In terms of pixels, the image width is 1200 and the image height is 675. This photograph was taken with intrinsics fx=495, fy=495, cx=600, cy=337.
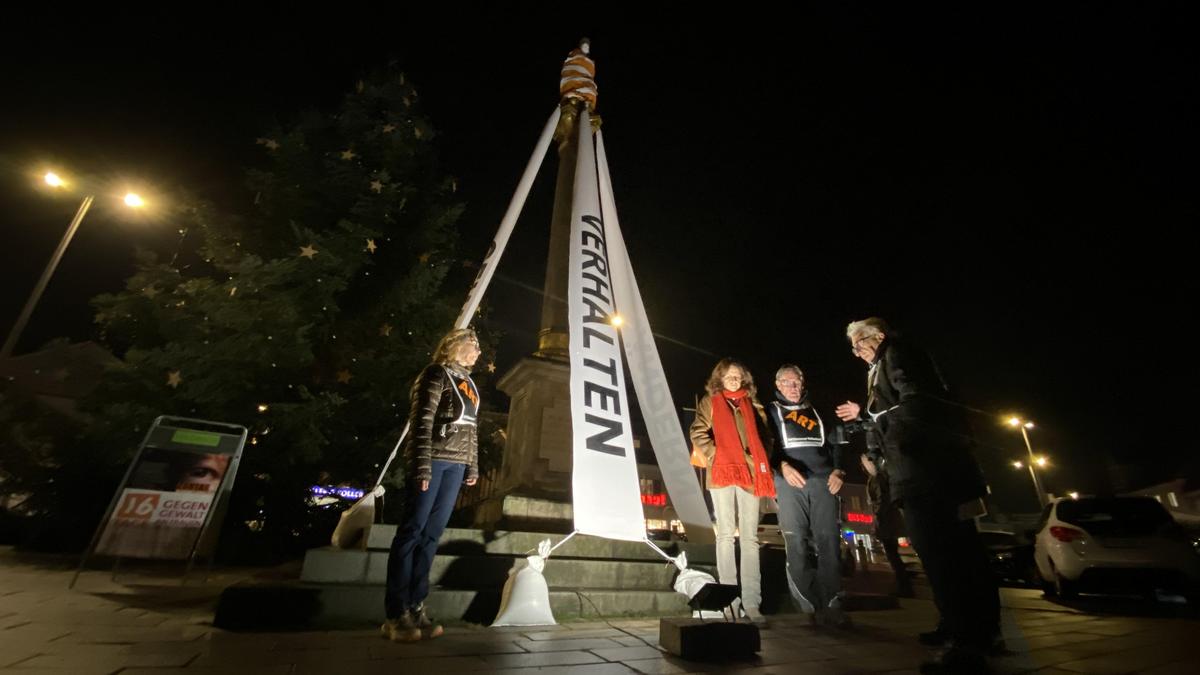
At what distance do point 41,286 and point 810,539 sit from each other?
12715 mm

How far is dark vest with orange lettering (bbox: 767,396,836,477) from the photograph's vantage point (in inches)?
164

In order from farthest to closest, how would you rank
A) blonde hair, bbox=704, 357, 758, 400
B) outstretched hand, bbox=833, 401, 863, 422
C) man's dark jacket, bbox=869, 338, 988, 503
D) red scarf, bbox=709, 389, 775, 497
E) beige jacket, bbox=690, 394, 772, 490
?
blonde hair, bbox=704, 357, 758, 400 < beige jacket, bbox=690, 394, 772, 490 < red scarf, bbox=709, 389, 775, 497 < outstretched hand, bbox=833, 401, 863, 422 < man's dark jacket, bbox=869, 338, 988, 503

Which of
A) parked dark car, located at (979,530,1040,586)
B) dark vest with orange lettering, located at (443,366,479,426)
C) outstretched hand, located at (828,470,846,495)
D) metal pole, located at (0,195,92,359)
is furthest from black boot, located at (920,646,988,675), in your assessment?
metal pole, located at (0,195,92,359)

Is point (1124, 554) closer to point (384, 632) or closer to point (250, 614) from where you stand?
point (384, 632)

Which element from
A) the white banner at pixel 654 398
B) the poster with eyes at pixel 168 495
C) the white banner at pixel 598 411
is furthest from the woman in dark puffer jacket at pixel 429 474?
the poster with eyes at pixel 168 495

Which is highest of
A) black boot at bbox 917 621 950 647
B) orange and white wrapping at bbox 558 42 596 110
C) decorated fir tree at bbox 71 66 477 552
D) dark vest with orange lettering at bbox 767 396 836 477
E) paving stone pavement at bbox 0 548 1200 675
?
orange and white wrapping at bbox 558 42 596 110

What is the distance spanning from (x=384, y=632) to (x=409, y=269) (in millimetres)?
6444

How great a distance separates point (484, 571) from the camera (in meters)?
3.96

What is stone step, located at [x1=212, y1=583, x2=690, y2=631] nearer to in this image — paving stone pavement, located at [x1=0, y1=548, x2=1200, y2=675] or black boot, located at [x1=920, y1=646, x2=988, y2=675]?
paving stone pavement, located at [x1=0, y1=548, x2=1200, y2=675]

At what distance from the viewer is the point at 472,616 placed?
3.62 meters

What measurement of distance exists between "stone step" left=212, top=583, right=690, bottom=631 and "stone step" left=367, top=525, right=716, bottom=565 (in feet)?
1.54

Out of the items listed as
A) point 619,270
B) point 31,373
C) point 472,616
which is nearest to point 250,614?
point 472,616

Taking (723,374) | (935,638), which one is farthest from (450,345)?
(935,638)

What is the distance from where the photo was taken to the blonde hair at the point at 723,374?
4.48 metres
